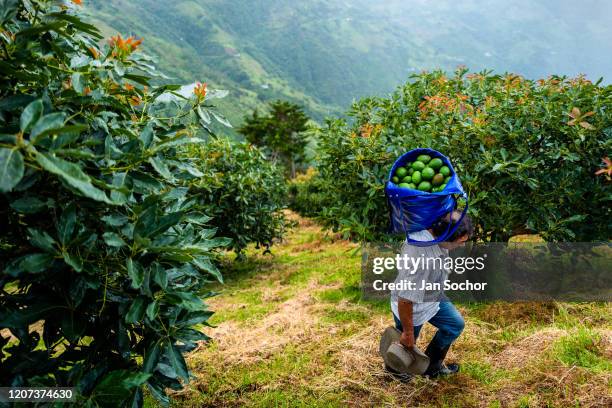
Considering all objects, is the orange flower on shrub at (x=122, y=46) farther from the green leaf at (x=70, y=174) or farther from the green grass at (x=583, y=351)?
the green grass at (x=583, y=351)

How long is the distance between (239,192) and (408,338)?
7213mm

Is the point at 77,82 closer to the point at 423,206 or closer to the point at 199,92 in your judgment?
the point at 199,92

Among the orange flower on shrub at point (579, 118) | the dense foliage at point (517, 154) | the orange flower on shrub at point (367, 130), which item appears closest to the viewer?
the orange flower on shrub at point (579, 118)

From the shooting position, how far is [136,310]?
2172 mm

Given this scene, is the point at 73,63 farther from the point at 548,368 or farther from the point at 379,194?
the point at 379,194

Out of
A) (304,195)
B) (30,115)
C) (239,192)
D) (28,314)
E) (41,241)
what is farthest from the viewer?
(304,195)

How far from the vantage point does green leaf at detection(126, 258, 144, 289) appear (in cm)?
199

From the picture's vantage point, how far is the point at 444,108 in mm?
6430

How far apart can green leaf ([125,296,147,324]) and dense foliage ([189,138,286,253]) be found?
7.61 meters

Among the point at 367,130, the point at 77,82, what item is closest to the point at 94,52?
the point at 77,82

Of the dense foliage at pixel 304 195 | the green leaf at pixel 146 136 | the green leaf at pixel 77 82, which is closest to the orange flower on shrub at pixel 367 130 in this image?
the green leaf at pixel 146 136

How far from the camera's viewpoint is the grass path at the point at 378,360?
382 cm

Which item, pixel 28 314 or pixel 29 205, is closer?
pixel 29 205

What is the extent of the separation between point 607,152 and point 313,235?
39.9ft
